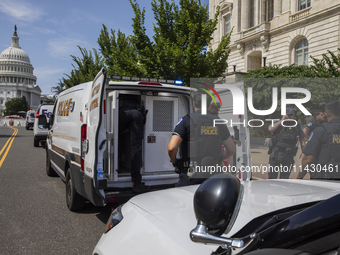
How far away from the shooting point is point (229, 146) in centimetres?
446

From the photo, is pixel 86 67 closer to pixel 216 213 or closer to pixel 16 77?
→ pixel 216 213

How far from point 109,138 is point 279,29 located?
93.0ft

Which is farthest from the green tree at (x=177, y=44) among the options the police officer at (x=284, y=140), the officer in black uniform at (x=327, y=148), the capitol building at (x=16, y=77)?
the capitol building at (x=16, y=77)

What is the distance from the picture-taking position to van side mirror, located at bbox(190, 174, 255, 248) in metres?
1.20

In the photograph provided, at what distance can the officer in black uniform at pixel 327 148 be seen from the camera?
18.0ft

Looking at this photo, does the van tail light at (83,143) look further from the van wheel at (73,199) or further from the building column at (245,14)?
the building column at (245,14)

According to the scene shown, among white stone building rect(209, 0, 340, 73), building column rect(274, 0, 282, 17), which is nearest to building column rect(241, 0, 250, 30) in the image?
white stone building rect(209, 0, 340, 73)

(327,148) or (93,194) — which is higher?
(327,148)

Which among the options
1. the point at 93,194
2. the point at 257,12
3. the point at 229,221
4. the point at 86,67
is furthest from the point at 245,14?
the point at 229,221

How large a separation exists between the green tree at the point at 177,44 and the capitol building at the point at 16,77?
5664 inches

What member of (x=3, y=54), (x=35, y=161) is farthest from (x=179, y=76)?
(x=3, y=54)

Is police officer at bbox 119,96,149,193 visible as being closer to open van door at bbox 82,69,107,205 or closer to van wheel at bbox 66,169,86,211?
open van door at bbox 82,69,107,205

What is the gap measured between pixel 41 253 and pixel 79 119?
2.15 meters

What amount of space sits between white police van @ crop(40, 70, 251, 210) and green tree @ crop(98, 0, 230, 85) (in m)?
7.46
